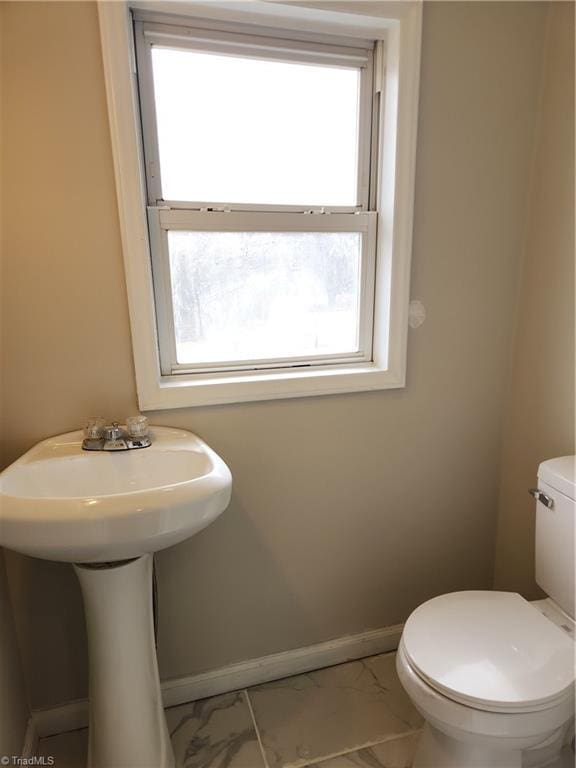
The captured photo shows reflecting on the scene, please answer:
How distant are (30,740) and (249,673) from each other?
24.5 inches

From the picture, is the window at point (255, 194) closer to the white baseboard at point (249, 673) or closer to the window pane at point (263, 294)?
the window pane at point (263, 294)

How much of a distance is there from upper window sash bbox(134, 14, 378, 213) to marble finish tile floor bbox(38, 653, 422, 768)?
1.49 meters

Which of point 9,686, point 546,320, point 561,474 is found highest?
point 546,320

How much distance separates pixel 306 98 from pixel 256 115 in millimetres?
158

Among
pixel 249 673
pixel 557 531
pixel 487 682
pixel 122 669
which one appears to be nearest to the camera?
pixel 487 682

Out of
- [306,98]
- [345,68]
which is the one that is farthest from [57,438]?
[345,68]

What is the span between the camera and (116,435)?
115cm

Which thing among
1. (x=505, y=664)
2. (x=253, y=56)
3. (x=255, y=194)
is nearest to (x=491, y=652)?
(x=505, y=664)

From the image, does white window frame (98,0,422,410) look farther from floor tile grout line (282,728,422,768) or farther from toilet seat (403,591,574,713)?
floor tile grout line (282,728,422,768)

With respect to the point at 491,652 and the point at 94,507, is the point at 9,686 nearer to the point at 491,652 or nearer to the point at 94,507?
the point at 94,507

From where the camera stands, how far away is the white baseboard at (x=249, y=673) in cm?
133

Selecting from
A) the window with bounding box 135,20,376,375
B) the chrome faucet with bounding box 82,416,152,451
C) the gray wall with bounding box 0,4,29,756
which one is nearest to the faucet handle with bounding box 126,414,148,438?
the chrome faucet with bounding box 82,416,152,451

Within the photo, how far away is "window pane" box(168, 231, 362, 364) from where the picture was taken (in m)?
1.31

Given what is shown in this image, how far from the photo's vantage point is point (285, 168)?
1.32m
